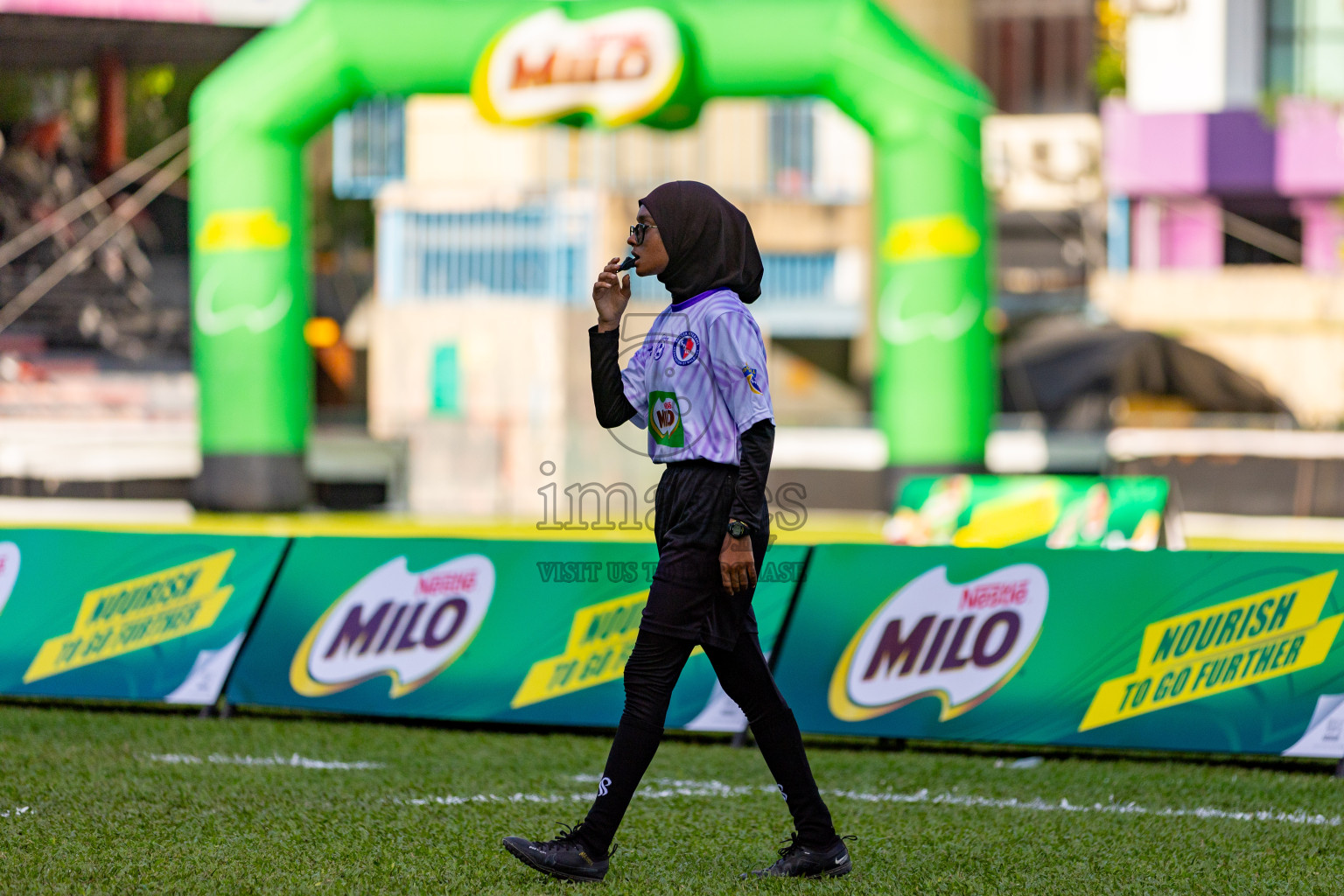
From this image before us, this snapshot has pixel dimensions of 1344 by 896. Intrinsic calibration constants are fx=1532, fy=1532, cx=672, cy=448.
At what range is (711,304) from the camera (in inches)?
167

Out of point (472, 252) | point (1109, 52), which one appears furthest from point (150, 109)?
point (1109, 52)

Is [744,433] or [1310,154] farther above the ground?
[1310,154]

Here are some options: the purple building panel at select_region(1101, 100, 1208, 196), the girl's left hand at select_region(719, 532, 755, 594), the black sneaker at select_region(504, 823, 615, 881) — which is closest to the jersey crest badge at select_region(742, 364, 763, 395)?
the girl's left hand at select_region(719, 532, 755, 594)

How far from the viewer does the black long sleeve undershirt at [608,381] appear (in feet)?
14.1

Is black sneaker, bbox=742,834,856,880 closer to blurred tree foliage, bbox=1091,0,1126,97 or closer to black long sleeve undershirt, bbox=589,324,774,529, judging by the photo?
black long sleeve undershirt, bbox=589,324,774,529

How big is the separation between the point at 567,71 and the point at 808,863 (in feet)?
40.2

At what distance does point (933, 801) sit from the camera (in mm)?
5598

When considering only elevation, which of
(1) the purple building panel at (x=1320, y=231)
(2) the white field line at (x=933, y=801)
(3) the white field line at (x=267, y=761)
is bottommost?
(2) the white field line at (x=933, y=801)

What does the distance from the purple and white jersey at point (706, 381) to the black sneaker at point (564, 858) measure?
3.60 feet

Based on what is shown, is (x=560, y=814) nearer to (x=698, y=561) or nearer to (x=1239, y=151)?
(x=698, y=561)

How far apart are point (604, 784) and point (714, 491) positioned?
33.6 inches

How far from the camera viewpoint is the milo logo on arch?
4.24m

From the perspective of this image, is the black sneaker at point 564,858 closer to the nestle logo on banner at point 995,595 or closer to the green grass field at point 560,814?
the green grass field at point 560,814

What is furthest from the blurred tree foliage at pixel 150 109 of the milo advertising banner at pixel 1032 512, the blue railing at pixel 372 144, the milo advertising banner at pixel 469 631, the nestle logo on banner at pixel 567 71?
the milo advertising banner at pixel 469 631
